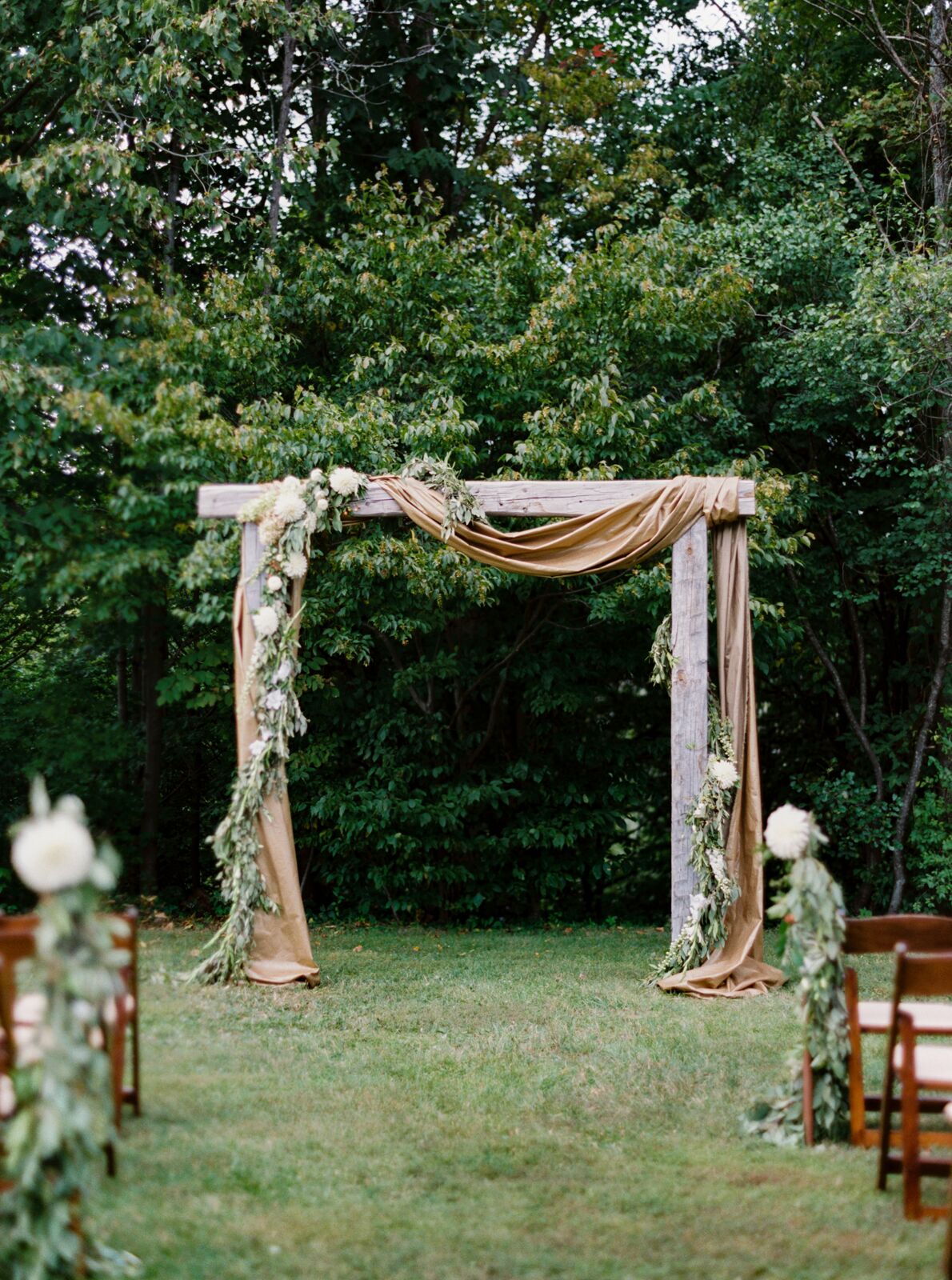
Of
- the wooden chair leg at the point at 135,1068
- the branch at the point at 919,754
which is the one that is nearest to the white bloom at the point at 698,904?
the branch at the point at 919,754

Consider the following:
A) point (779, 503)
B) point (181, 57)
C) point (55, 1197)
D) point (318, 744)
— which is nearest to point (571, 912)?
point (318, 744)

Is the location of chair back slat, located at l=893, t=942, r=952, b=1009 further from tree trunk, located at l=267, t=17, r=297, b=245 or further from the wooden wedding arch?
tree trunk, located at l=267, t=17, r=297, b=245

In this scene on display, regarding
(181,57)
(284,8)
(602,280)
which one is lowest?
(602,280)

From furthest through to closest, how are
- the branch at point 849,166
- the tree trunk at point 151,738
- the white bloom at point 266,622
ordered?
the branch at point 849,166 < the white bloom at point 266,622 < the tree trunk at point 151,738

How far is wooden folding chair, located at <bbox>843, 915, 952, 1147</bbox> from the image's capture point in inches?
162

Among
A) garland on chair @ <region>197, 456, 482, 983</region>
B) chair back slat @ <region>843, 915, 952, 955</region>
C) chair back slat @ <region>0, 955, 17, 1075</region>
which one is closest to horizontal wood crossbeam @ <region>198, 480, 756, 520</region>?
garland on chair @ <region>197, 456, 482, 983</region>

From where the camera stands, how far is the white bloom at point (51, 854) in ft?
8.55

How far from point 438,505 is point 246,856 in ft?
7.19

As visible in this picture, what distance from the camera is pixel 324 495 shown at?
6.95 metres

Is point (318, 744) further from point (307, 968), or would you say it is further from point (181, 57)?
point (181, 57)

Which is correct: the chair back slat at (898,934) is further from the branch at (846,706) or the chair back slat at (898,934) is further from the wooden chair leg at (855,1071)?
the branch at (846,706)

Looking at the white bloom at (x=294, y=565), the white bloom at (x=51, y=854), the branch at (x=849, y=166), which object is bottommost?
the white bloom at (x=51, y=854)

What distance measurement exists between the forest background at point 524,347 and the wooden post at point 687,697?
173 cm

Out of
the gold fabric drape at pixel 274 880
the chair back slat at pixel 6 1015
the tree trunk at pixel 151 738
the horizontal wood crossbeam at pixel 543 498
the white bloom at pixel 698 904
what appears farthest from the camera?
→ the horizontal wood crossbeam at pixel 543 498
